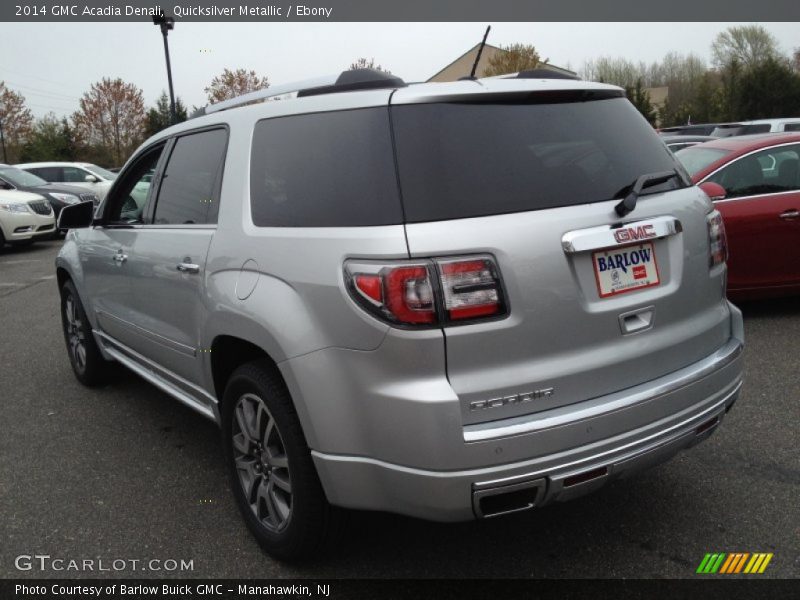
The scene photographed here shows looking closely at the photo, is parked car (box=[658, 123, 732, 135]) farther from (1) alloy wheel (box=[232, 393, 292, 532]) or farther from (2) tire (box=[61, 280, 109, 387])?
(1) alloy wheel (box=[232, 393, 292, 532])

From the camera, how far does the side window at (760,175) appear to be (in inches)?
235

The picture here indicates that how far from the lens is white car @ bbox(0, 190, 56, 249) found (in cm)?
1359

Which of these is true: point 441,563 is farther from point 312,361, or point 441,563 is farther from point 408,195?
point 408,195

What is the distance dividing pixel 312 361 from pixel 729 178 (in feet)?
16.2

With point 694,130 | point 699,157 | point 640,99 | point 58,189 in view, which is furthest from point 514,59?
point 699,157

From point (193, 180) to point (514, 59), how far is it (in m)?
36.4

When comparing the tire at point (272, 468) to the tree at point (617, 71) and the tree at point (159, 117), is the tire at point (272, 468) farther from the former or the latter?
the tree at point (617, 71)

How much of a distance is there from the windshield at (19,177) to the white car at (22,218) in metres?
2.11

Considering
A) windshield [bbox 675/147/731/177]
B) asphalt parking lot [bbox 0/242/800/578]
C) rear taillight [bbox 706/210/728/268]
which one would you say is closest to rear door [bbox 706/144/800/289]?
windshield [bbox 675/147/731/177]

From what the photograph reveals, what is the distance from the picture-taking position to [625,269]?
2.40 metres

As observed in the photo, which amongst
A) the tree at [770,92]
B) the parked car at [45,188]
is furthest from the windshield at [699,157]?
the tree at [770,92]

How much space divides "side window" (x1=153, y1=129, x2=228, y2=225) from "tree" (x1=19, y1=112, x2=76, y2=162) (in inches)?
1908

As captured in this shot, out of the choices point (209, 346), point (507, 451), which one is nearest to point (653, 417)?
point (507, 451)

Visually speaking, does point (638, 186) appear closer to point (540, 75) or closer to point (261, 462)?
point (540, 75)
